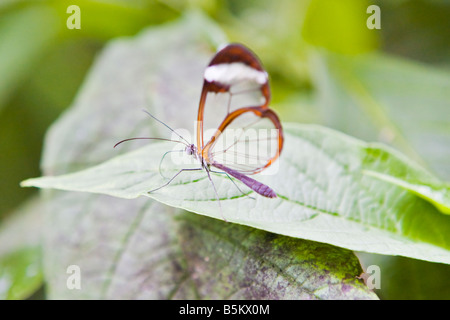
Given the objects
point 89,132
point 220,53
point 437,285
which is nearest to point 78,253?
point 89,132

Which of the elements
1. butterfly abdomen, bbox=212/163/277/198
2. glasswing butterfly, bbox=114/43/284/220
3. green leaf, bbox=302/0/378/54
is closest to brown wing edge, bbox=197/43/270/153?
glasswing butterfly, bbox=114/43/284/220

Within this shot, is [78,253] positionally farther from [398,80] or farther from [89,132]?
[398,80]

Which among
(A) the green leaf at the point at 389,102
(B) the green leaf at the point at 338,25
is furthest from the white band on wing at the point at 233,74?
(B) the green leaf at the point at 338,25

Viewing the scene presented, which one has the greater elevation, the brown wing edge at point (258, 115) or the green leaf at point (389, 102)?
the green leaf at point (389, 102)

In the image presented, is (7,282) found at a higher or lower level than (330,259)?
lower

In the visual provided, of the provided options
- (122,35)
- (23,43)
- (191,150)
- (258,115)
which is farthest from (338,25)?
(23,43)

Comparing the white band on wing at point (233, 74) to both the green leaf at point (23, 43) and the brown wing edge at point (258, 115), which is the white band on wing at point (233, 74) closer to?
the brown wing edge at point (258, 115)
